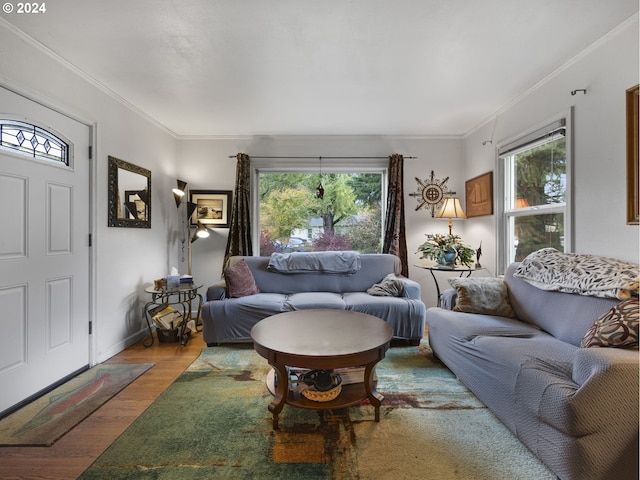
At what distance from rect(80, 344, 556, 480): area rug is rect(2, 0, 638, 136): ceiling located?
2.43 metres

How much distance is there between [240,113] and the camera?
10.7ft

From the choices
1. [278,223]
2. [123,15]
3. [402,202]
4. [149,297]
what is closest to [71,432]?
[149,297]

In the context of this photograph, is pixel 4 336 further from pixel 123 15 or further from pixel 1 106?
pixel 123 15

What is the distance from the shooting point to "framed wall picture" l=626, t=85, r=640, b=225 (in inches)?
72.4

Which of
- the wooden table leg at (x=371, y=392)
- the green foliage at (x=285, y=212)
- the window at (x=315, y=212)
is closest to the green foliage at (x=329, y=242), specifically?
the window at (x=315, y=212)

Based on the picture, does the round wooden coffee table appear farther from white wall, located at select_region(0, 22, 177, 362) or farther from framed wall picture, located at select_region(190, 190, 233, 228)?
framed wall picture, located at select_region(190, 190, 233, 228)

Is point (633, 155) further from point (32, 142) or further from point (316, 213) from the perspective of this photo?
point (32, 142)

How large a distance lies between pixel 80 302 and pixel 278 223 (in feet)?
7.66

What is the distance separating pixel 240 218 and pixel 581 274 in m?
3.44

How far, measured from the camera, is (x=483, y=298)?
2414 millimetres

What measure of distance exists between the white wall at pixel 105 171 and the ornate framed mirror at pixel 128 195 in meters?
0.07

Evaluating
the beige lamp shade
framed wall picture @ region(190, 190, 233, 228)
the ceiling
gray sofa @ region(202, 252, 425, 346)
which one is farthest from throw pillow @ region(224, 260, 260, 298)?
the beige lamp shade

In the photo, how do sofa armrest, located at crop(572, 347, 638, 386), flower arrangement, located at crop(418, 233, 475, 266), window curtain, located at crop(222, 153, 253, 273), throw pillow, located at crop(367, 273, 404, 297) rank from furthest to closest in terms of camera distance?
window curtain, located at crop(222, 153, 253, 273) → flower arrangement, located at crop(418, 233, 475, 266) → throw pillow, located at crop(367, 273, 404, 297) → sofa armrest, located at crop(572, 347, 638, 386)

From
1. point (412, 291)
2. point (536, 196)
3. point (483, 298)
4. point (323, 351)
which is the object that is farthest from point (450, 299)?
point (323, 351)
